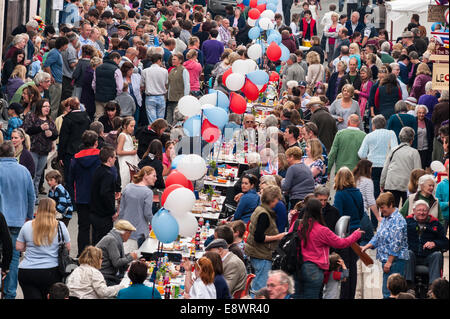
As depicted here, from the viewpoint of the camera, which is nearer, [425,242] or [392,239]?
[392,239]

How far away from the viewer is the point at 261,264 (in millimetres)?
10742

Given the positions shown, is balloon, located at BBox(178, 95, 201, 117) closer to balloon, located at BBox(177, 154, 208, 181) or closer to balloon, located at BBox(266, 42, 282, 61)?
balloon, located at BBox(177, 154, 208, 181)

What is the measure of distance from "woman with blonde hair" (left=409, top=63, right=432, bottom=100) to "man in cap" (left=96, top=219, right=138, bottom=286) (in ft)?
26.9

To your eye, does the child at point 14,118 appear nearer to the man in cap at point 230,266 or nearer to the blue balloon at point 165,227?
the blue balloon at point 165,227

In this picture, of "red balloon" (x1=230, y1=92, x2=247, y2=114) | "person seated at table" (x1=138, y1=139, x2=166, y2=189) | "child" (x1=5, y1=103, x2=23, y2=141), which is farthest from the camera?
"red balloon" (x1=230, y1=92, x2=247, y2=114)

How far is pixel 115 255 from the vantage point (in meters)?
10.4

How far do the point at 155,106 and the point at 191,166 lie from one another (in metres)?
5.83

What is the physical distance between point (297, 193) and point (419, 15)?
13.1 meters

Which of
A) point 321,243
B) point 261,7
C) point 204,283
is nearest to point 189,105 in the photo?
point 321,243

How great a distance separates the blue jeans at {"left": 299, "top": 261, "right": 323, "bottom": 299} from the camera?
9992mm

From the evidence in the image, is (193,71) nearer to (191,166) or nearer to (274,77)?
(274,77)

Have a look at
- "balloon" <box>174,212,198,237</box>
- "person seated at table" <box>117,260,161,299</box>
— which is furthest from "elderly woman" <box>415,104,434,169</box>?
"person seated at table" <box>117,260,161,299</box>

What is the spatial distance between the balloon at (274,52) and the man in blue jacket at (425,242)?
871cm
